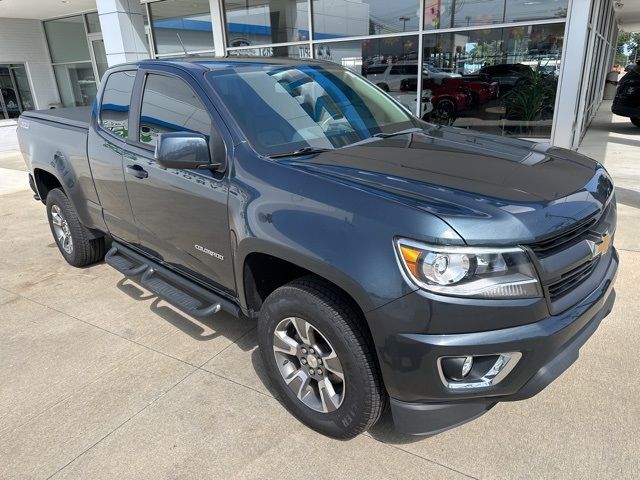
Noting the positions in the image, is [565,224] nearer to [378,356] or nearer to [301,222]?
[378,356]

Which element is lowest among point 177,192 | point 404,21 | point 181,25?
point 177,192

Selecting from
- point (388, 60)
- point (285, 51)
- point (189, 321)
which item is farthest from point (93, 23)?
point (189, 321)

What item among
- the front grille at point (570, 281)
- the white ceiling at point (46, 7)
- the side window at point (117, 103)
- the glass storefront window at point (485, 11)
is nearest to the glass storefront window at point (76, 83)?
the white ceiling at point (46, 7)

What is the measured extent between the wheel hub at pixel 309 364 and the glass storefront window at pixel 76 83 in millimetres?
17279

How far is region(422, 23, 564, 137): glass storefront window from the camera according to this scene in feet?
26.3

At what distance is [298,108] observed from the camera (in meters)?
3.01

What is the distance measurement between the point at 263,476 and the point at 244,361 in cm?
99

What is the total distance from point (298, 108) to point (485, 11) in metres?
6.91

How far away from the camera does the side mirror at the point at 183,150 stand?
2.58 metres

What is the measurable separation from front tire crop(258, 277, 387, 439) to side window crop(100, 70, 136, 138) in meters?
2.02

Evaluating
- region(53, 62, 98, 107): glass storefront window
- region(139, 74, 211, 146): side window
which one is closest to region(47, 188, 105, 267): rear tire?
region(139, 74, 211, 146): side window

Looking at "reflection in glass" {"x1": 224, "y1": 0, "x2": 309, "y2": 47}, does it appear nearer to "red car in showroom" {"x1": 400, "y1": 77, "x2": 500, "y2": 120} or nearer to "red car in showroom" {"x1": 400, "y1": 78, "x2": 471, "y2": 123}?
"red car in showroom" {"x1": 400, "y1": 78, "x2": 471, "y2": 123}

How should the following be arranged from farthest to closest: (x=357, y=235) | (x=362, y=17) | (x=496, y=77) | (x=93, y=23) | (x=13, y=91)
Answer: (x=13, y=91)
(x=93, y=23)
(x=362, y=17)
(x=496, y=77)
(x=357, y=235)

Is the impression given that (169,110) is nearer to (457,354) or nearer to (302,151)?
(302,151)
